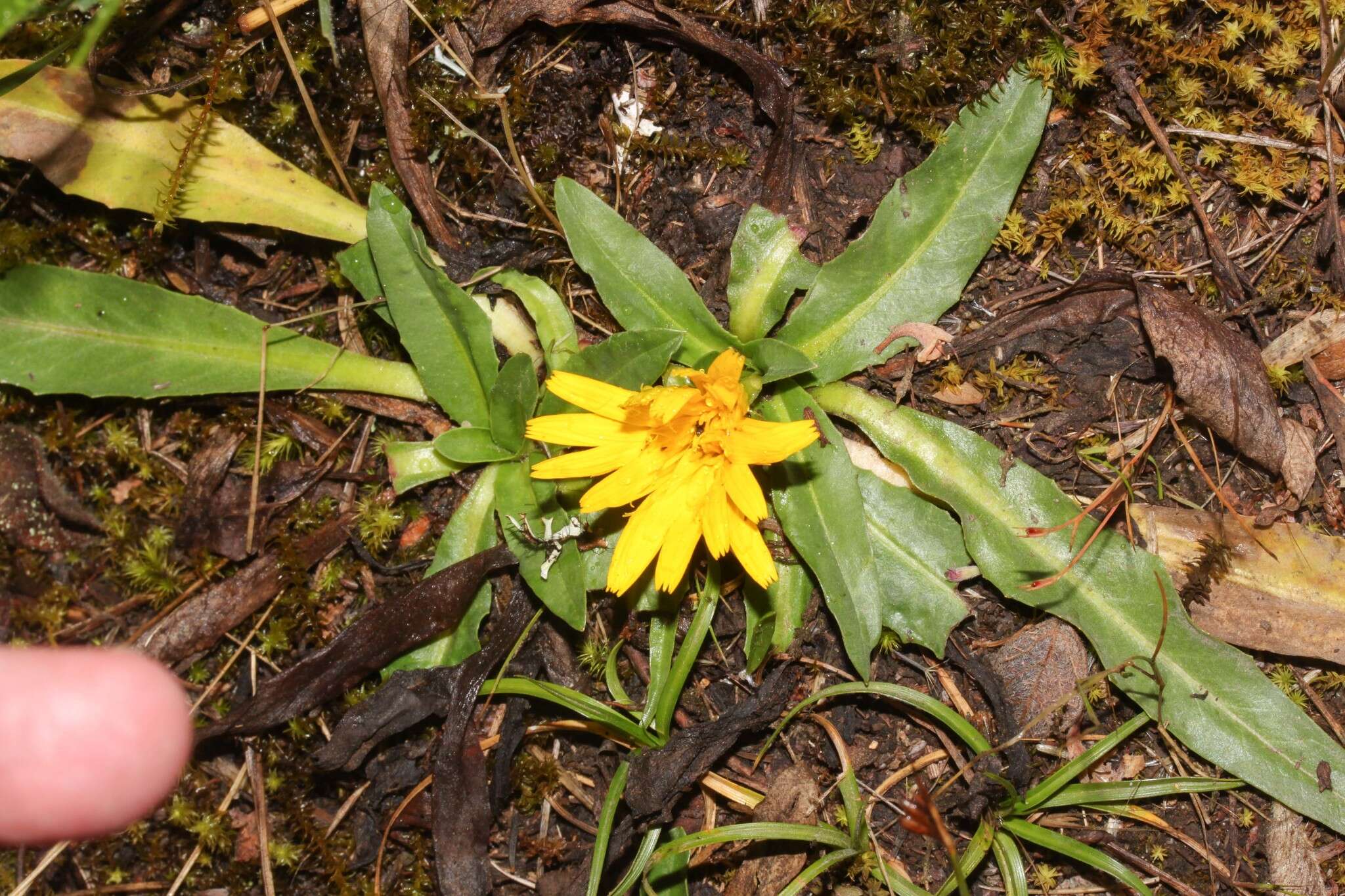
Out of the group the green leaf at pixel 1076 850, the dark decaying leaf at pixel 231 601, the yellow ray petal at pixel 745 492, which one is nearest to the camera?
the yellow ray petal at pixel 745 492

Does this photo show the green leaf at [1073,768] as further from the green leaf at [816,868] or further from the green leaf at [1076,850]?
the green leaf at [816,868]

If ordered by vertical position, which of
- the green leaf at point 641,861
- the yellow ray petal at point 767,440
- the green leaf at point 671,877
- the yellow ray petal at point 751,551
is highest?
the yellow ray petal at point 767,440

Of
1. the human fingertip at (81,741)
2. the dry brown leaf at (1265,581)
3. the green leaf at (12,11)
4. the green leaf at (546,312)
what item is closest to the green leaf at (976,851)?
the dry brown leaf at (1265,581)

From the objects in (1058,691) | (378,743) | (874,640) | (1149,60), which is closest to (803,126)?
(1149,60)

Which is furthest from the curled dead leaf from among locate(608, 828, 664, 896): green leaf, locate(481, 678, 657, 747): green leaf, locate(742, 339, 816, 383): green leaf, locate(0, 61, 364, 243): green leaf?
locate(0, 61, 364, 243): green leaf

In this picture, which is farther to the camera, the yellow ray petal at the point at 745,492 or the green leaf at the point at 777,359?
the green leaf at the point at 777,359

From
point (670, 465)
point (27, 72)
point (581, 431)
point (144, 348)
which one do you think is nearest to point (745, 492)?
point (670, 465)
